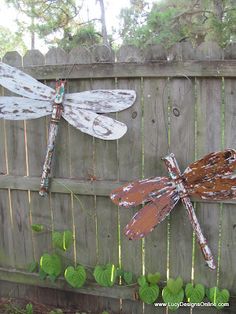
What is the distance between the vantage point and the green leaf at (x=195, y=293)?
2727mm

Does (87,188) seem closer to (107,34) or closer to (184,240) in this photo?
(184,240)

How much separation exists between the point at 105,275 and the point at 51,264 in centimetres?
43

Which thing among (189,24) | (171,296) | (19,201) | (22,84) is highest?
(189,24)

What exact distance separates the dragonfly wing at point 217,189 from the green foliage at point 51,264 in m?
1.18

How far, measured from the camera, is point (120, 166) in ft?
9.30

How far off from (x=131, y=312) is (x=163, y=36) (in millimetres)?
5546

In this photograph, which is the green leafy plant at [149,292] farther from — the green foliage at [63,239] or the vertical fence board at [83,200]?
the green foliage at [63,239]

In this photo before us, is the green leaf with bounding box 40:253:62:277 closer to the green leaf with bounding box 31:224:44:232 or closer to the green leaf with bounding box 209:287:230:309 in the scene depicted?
the green leaf with bounding box 31:224:44:232

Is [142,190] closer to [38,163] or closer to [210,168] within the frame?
[210,168]

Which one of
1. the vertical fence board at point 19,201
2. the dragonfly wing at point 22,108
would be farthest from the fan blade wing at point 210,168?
the vertical fence board at point 19,201

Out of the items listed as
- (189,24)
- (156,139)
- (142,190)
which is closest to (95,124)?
(156,139)

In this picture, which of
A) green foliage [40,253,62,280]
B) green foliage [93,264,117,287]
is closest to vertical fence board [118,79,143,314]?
green foliage [93,264,117,287]

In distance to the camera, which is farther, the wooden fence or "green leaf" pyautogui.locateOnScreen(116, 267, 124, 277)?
"green leaf" pyautogui.locateOnScreen(116, 267, 124, 277)

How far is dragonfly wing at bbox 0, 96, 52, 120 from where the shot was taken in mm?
2881
